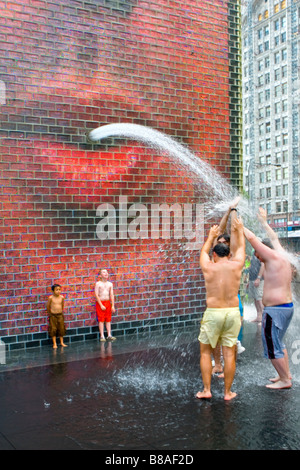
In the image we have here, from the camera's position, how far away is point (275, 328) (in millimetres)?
6238

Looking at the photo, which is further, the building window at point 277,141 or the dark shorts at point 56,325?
the building window at point 277,141

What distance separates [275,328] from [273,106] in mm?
60522

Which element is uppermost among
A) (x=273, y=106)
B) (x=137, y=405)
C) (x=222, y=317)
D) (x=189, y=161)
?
(x=273, y=106)

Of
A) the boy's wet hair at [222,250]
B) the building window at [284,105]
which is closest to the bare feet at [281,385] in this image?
the boy's wet hair at [222,250]

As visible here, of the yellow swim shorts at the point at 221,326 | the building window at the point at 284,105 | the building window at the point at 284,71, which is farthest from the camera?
the building window at the point at 284,71

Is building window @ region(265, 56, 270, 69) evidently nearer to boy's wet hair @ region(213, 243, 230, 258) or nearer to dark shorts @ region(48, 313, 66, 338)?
dark shorts @ region(48, 313, 66, 338)

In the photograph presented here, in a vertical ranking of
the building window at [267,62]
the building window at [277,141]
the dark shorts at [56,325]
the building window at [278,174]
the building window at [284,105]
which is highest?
the building window at [267,62]

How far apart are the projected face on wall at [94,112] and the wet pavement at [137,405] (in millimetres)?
2202

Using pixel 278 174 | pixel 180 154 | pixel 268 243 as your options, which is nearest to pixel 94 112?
pixel 180 154

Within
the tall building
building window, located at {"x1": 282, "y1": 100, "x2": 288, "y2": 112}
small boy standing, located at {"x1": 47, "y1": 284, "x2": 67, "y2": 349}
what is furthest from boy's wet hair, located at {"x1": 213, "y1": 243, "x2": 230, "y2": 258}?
building window, located at {"x1": 282, "y1": 100, "x2": 288, "y2": 112}

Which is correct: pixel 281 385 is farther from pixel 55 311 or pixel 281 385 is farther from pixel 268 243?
pixel 55 311

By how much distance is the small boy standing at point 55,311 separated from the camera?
A: 9.27 m

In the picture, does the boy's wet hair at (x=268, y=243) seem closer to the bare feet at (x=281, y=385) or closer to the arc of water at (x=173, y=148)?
the bare feet at (x=281, y=385)

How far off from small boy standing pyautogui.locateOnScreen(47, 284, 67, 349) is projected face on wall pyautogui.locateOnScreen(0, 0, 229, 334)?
0.32 metres
